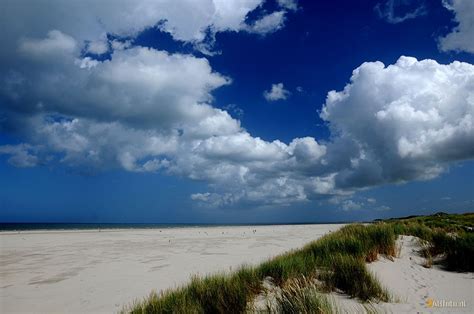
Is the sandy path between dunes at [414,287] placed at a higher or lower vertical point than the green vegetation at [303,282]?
lower

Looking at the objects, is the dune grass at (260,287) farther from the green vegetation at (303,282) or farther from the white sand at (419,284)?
the white sand at (419,284)

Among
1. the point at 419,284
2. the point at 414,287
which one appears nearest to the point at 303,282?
the point at 414,287

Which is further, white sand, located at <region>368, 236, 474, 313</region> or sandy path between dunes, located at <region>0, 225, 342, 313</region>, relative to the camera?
sandy path between dunes, located at <region>0, 225, 342, 313</region>

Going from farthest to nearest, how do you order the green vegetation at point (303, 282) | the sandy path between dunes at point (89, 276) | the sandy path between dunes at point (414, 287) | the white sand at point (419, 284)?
the sandy path between dunes at point (89, 276) < the white sand at point (419, 284) < the sandy path between dunes at point (414, 287) < the green vegetation at point (303, 282)

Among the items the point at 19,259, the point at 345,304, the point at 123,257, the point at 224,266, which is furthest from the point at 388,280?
the point at 19,259

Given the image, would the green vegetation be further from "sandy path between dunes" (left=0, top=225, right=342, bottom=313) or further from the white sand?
"sandy path between dunes" (left=0, top=225, right=342, bottom=313)

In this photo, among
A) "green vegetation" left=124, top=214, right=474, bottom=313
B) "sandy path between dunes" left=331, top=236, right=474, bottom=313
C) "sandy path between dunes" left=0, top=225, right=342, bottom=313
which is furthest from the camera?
"sandy path between dunes" left=0, top=225, right=342, bottom=313

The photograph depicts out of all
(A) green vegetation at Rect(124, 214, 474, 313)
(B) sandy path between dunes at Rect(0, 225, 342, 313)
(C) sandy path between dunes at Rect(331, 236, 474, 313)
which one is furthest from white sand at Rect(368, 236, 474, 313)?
(B) sandy path between dunes at Rect(0, 225, 342, 313)

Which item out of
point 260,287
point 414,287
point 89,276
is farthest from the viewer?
point 89,276

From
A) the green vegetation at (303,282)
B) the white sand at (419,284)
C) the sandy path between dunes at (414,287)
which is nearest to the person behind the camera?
the green vegetation at (303,282)

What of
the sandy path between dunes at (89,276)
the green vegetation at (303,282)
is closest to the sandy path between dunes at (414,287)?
the green vegetation at (303,282)

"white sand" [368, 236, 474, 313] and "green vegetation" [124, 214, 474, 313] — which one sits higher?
"green vegetation" [124, 214, 474, 313]

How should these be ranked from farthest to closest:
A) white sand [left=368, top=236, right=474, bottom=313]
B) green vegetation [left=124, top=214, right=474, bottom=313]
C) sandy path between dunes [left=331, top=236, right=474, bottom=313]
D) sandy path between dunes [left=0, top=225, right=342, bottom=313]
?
sandy path between dunes [left=0, top=225, right=342, bottom=313], white sand [left=368, top=236, right=474, bottom=313], sandy path between dunes [left=331, top=236, right=474, bottom=313], green vegetation [left=124, top=214, right=474, bottom=313]

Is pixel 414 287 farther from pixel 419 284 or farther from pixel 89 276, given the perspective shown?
pixel 89 276
